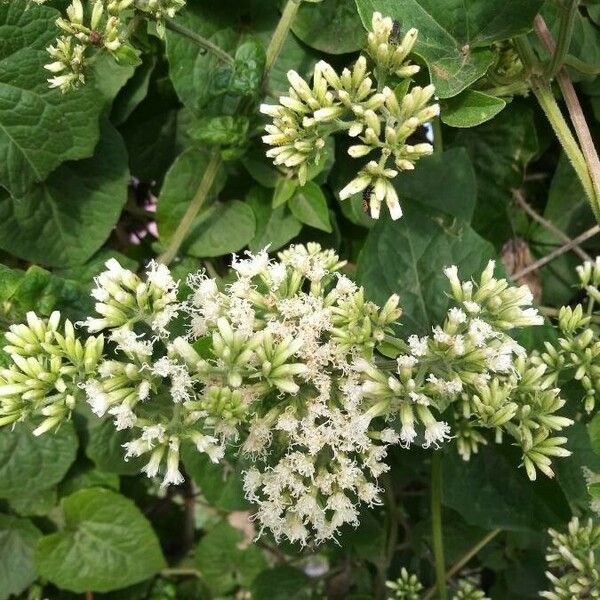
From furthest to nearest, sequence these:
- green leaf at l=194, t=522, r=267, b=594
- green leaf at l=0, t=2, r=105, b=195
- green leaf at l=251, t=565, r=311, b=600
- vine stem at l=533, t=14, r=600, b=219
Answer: green leaf at l=194, t=522, r=267, b=594
green leaf at l=251, t=565, r=311, b=600
green leaf at l=0, t=2, r=105, b=195
vine stem at l=533, t=14, r=600, b=219

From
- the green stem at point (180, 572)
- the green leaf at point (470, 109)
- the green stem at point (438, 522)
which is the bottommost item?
the green stem at point (180, 572)

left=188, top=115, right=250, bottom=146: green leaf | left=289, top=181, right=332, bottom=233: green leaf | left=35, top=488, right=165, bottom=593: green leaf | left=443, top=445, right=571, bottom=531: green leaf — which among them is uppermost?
left=188, top=115, right=250, bottom=146: green leaf

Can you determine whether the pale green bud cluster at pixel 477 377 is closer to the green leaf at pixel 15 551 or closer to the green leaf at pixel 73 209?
the green leaf at pixel 73 209

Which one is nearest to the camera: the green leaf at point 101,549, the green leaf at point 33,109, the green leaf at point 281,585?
the green leaf at point 33,109

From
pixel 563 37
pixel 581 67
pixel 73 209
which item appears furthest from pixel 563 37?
pixel 73 209

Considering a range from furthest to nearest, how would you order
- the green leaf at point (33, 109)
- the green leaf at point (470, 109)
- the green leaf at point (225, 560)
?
1. the green leaf at point (225, 560)
2. the green leaf at point (33, 109)
3. the green leaf at point (470, 109)

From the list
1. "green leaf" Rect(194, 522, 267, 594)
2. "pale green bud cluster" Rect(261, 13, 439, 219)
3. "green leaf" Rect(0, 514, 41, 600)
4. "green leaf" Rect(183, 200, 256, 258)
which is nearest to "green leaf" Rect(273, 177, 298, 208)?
"green leaf" Rect(183, 200, 256, 258)

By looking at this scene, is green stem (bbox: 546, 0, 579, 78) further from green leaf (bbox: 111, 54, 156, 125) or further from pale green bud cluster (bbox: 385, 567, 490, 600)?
pale green bud cluster (bbox: 385, 567, 490, 600)

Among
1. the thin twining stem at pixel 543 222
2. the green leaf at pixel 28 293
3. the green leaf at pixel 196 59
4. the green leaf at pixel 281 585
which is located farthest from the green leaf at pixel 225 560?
the green leaf at pixel 196 59
